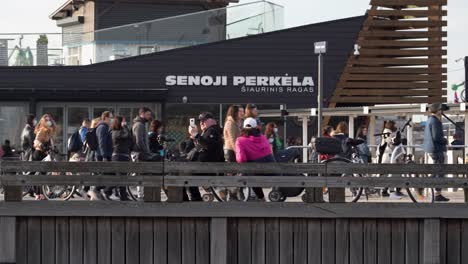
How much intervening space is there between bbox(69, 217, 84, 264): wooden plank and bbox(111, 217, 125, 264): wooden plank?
1.20ft

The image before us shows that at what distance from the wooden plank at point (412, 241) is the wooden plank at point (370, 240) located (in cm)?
38

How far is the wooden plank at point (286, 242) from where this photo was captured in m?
13.5

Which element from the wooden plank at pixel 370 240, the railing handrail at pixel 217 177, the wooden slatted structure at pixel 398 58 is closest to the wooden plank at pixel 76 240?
the railing handrail at pixel 217 177

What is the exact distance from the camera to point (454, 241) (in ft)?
44.7

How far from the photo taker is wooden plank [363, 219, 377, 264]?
44.5 ft

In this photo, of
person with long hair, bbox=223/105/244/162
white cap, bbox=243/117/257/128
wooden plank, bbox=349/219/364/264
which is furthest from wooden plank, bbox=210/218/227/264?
person with long hair, bbox=223/105/244/162

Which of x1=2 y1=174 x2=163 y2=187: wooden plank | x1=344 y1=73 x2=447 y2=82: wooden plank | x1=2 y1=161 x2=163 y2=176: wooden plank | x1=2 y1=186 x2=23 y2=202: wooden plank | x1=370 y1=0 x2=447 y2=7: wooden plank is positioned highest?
x1=370 y1=0 x2=447 y2=7: wooden plank

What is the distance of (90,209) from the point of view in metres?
13.4

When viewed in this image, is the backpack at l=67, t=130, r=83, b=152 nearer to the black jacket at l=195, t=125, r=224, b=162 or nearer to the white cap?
the white cap

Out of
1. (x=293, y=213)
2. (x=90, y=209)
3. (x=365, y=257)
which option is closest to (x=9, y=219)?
(x=90, y=209)

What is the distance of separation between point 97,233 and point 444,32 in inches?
1016

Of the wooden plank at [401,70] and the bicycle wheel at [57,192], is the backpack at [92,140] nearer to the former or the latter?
the bicycle wheel at [57,192]

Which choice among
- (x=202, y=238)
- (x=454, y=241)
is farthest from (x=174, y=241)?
(x=454, y=241)

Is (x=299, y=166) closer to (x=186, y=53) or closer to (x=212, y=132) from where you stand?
(x=212, y=132)
